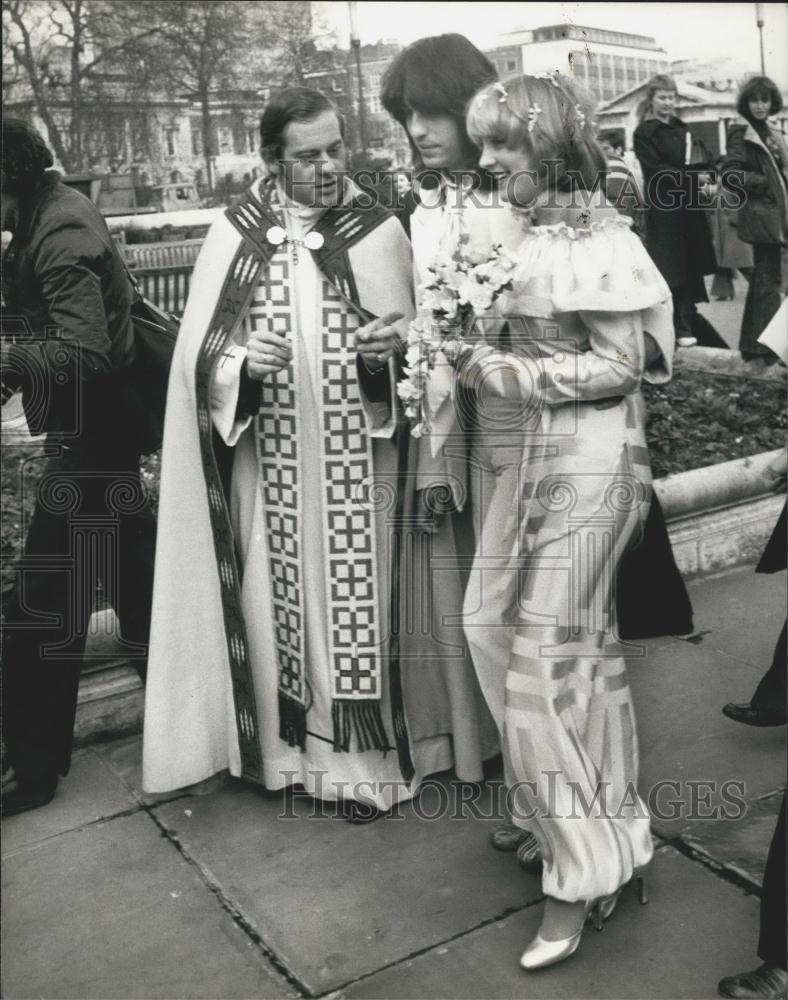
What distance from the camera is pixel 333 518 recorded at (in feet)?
11.4

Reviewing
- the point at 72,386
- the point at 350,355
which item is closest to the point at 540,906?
the point at 350,355

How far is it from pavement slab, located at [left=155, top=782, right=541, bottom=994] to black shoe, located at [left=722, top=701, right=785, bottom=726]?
867mm

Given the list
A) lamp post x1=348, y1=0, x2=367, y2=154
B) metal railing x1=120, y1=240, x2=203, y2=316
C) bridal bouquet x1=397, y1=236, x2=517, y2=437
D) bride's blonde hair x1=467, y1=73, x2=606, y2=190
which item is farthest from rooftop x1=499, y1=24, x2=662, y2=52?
metal railing x1=120, y1=240, x2=203, y2=316

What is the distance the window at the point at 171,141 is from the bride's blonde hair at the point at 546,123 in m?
3.15

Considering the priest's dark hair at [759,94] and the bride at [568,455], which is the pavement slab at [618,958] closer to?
the bride at [568,455]

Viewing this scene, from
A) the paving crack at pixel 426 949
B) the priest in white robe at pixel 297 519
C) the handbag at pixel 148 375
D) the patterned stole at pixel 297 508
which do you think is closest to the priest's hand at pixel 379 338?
the priest in white robe at pixel 297 519

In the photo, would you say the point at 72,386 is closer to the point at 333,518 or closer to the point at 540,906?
the point at 333,518

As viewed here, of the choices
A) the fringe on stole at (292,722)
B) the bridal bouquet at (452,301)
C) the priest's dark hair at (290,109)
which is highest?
the priest's dark hair at (290,109)

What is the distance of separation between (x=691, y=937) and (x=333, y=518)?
134cm

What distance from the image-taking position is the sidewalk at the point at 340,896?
2.87 metres

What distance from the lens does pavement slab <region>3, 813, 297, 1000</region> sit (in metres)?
2.89

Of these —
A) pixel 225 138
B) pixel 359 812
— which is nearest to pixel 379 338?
pixel 359 812

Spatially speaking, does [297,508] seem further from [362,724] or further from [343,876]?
[343,876]

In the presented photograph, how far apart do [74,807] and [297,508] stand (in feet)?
3.55
